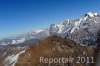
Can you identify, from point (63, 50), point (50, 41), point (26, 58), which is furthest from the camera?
point (63, 50)

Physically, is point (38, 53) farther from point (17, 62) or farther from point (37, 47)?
point (17, 62)

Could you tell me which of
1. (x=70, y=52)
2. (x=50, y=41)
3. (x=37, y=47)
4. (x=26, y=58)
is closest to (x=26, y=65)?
(x=26, y=58)

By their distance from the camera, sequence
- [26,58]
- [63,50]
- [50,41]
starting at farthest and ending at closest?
[63,50] < [50,41] < [26,58]

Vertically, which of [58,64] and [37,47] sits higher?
[37,47]

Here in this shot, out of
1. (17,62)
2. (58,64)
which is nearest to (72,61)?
(58,64)

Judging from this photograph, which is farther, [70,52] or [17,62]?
[70,52]

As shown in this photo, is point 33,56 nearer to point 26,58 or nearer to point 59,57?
point 26,58
